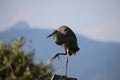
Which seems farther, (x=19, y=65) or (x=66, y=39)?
(x=19, y=65)

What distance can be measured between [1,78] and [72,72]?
2024 centimetres

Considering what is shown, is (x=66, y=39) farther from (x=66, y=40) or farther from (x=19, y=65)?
(x=19, y=65)

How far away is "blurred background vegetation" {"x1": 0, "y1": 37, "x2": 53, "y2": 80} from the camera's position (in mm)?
17312

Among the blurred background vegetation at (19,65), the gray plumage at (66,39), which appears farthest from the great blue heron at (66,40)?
the blurred background vegetation at (19,65)

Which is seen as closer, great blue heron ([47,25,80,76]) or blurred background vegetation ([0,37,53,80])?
great blue heron ([47,25,80,76])

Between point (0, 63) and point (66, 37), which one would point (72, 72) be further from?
point (66, 37)

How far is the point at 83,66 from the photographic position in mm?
44406

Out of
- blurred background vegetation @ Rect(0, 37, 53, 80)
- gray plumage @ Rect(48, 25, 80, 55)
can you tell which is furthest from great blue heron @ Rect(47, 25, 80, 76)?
blurred background vegetation @ Rect(0, 37, 53, 80)

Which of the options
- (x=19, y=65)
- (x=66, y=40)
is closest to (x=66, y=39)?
(x=66, y=40)

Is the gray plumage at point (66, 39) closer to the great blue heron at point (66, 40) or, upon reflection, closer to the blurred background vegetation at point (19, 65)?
the great blue heron at point (66, 40)

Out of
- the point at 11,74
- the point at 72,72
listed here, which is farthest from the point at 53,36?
the point at 72,72

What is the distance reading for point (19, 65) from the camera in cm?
1758

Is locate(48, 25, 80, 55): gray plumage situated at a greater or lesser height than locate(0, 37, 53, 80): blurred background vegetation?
greater

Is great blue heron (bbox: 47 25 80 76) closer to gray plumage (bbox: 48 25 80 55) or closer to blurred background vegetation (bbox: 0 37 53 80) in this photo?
gray plumage (bbox: 48 25 80 55)
